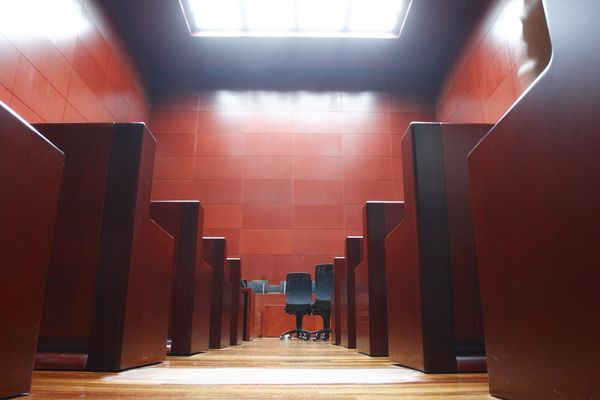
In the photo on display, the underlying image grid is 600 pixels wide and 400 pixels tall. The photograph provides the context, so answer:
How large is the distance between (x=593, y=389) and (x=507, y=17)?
20.3ft

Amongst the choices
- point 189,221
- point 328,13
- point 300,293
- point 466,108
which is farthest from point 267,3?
point 189,221

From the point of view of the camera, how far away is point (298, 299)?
5992 mm

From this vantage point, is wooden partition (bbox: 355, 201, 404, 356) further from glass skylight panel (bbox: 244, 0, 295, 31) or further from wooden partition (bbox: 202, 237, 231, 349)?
glass skylight panel (bbox: 244, 0, 295, 31)

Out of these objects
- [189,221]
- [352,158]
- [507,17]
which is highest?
[507,17]

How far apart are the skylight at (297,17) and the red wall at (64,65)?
1.36 metres

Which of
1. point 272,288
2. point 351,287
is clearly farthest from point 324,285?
point 351,287

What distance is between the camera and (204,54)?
805cm

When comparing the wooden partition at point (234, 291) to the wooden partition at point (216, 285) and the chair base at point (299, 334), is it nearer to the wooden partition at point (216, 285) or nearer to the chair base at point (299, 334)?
the wooden partition at point (216, 285)

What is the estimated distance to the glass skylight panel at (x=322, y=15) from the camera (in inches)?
274

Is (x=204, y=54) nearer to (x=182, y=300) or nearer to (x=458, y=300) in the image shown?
(x=182, y=300)

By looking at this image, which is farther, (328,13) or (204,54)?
(204,54)

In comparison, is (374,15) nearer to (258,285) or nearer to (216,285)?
(258,285)

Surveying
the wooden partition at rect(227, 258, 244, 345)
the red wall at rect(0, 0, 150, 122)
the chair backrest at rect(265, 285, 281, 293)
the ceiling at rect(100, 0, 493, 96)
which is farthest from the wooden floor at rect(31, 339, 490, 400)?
the ceiling at rect(100, 0, 493, 96)

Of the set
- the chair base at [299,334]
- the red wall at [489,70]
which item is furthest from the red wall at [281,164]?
the chair base at [299,334]
